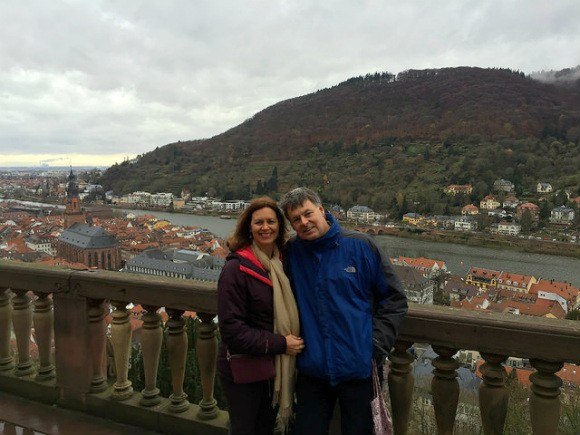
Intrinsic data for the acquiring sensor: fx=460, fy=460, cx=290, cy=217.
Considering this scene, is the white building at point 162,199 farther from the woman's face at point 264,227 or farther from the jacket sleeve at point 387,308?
the jacket sleeve at point 387,308

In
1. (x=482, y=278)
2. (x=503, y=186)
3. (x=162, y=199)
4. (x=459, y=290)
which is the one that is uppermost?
(x=503, y=186)

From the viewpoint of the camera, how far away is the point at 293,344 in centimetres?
146

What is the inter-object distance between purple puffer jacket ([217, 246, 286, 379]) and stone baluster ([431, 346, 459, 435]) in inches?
22.1

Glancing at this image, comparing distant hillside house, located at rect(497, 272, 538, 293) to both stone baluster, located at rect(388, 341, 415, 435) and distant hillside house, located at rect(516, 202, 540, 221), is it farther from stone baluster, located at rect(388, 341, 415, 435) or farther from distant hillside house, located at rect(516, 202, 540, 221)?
distant hillside house, located at rect(516, 202, 540, 221)

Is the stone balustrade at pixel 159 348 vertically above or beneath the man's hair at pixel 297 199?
beneath

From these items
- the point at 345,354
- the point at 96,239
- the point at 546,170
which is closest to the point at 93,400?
the point at 345,354

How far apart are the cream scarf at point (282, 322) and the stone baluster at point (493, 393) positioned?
0.63 m

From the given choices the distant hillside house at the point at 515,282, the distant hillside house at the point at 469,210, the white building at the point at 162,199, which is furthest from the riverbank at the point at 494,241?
the white building at the point at 162,199

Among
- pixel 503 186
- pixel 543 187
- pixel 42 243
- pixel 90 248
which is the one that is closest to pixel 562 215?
pixel 543 187

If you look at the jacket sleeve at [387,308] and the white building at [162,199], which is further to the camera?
the white building at [162,199]

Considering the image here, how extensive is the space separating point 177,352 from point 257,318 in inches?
25.9

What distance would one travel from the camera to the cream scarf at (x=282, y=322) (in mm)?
1477

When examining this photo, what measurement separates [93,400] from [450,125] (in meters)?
101

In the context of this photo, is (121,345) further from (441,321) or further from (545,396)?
(545,396)
